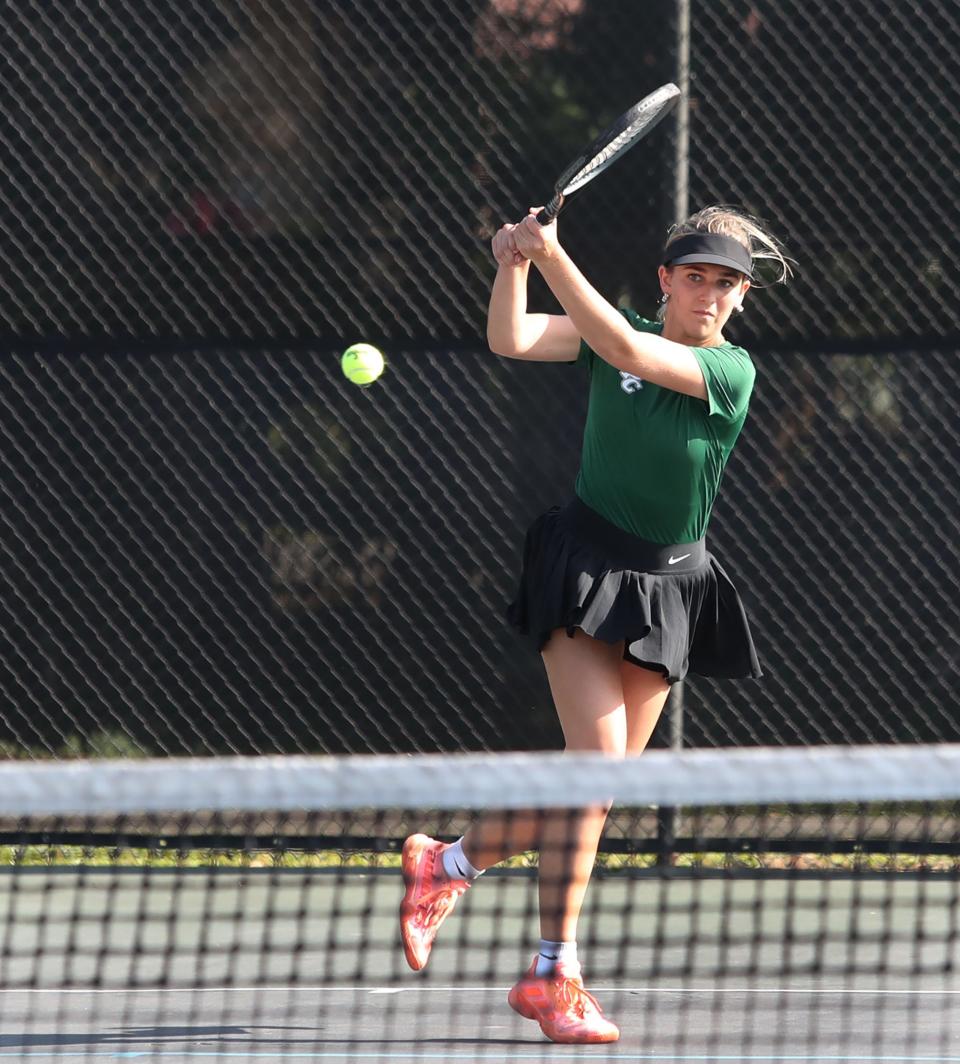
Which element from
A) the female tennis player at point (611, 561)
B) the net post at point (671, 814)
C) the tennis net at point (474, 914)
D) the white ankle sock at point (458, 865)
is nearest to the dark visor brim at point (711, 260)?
the female tennis player at point (611, 561)

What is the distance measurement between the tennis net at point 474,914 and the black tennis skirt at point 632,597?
0.95 feet

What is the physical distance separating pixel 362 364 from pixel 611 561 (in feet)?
5.40

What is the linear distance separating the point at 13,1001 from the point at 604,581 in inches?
60.7

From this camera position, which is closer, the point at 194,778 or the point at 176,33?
the point at 194,778

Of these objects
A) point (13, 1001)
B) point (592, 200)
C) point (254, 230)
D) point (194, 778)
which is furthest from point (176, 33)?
point (194, 778)

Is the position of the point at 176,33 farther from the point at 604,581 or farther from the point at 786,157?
the point at 604,581

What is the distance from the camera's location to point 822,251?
4766mm

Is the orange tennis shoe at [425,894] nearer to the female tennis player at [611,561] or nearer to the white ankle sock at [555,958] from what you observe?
the female tennis player at [611,561]

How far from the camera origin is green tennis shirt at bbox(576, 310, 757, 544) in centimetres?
303

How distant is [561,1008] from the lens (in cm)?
295

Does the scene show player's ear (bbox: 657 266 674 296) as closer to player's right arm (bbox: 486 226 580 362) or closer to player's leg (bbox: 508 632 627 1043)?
player's right arm (bbox: 486 226 580 362)

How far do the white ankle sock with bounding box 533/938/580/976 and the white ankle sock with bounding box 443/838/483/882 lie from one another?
0.22 metres

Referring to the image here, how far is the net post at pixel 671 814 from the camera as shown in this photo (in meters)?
4.70

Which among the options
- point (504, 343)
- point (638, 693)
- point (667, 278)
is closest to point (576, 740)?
point (638, 693)
